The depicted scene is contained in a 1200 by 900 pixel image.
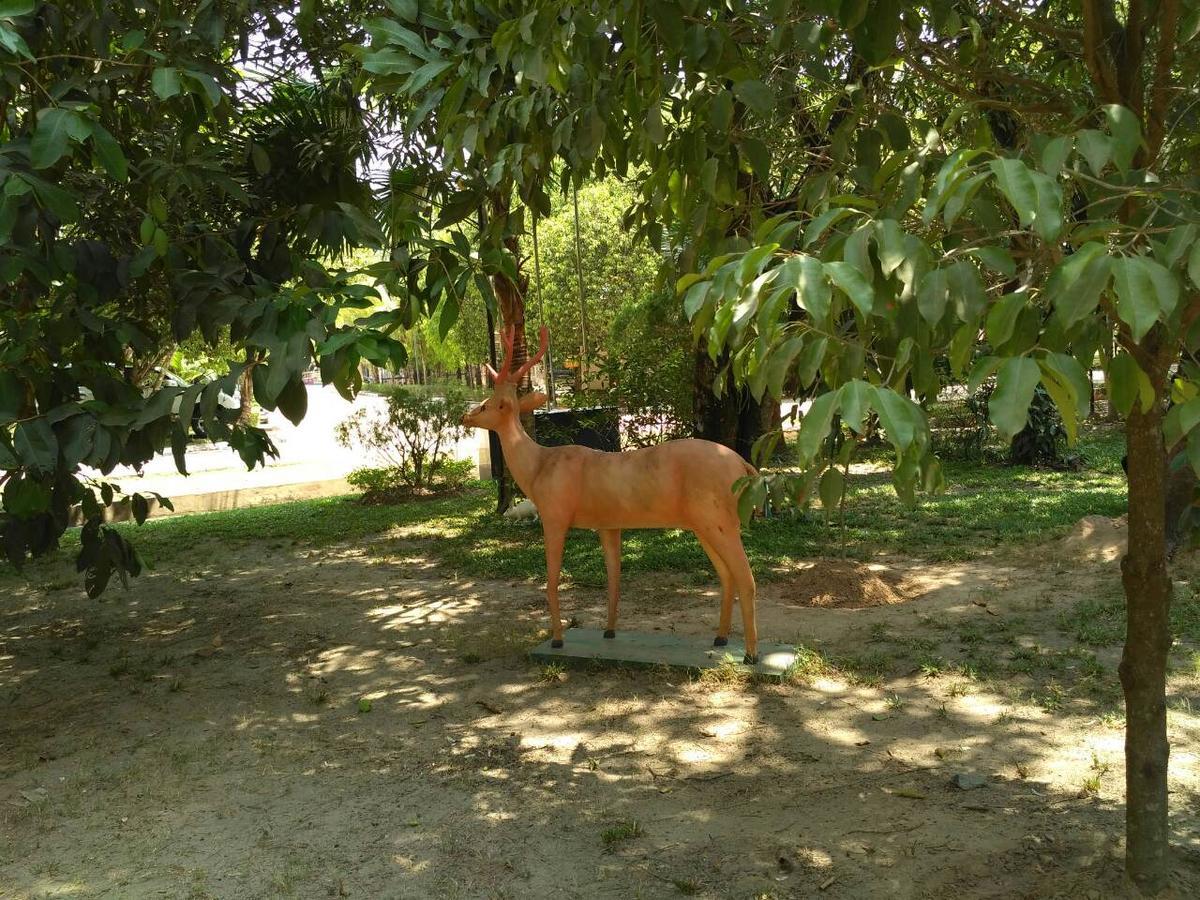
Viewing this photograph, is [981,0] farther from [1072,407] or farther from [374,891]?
[374,891]

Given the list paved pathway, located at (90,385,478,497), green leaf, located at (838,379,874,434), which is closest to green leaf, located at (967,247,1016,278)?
green leaf, located at (838,379,874,434)

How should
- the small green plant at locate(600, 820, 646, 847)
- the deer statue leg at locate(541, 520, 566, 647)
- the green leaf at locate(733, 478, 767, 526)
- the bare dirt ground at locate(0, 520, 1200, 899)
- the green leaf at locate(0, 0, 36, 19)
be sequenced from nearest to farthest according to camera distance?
the green leaf at locate(733, 478, 767, 526) < the green leaf at locate(0, 0, 36, 19) < the bare dirt ground at locate(0, 520, 1200, 899) < the small green plant at locate(600, 820, 646, 847) < the deer statue leg at locate(541, 520, 566, 647)

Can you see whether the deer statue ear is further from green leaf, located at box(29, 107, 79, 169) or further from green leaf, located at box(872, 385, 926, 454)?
green leaf, located at box(872, 385, 926, 454)

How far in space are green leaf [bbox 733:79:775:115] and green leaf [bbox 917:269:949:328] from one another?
3.35ft

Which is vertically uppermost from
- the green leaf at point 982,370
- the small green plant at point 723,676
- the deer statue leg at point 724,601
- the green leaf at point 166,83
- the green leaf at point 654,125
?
the green leaf at point 166,83

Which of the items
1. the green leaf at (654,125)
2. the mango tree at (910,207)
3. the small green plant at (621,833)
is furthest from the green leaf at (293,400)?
the small green plant at (621,833)

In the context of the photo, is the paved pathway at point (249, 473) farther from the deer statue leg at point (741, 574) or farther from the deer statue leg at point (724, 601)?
the deer statue leg at point (741, 574)

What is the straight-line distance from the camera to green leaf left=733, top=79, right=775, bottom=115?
9.09 ft

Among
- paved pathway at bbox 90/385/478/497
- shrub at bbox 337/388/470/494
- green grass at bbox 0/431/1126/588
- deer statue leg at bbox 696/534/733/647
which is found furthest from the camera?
paved pathway at bbox 90/385/478/497

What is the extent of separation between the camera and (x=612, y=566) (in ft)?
20.9

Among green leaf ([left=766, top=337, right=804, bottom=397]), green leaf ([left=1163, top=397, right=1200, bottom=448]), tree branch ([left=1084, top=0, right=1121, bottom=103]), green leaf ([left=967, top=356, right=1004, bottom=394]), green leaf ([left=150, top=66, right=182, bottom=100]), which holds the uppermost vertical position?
green leaf ([left=150, top=66, right=182, bottom=100])

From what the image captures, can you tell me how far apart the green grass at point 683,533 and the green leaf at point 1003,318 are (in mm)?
6310

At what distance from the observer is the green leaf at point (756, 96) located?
2.77 metres

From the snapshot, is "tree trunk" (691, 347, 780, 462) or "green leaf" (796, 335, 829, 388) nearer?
"green leaf" (796, 335, 829, 388)
